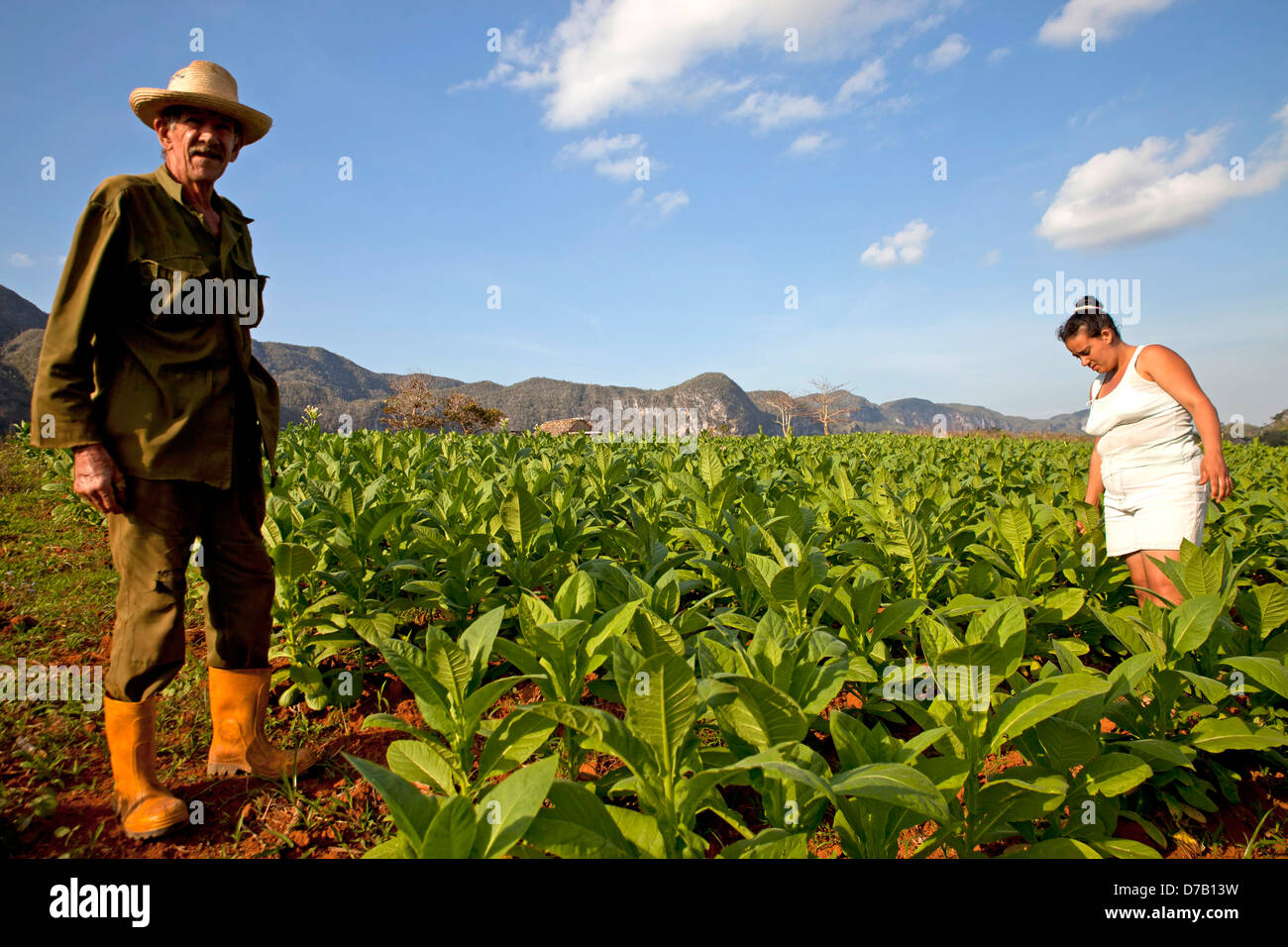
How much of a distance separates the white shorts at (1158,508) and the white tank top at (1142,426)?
0.22 ft

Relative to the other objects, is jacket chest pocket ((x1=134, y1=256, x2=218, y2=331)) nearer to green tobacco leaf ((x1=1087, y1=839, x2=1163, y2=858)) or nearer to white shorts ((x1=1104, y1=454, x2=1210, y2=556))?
green tobacco leaf ((x1=1087, y1=839, x2=1163, y2=858))

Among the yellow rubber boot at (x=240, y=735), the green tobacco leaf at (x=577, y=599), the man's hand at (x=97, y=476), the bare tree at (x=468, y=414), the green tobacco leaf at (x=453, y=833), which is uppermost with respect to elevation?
the bare tree at (x=468, y=414)

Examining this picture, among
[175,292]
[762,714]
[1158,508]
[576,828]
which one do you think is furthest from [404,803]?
[1158,508]

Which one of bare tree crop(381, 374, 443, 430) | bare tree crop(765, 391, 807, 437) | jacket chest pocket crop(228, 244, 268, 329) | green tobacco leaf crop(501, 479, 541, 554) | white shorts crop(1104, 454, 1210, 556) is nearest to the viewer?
jacket chest pocket crop(228, 244, 268, 329)

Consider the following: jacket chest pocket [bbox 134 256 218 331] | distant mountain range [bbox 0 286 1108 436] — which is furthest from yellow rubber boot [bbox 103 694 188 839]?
distant mountain range [bbox 0 286 1108 436]

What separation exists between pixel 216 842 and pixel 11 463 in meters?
12.9

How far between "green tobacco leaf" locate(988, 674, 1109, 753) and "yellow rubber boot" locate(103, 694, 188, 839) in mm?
2633

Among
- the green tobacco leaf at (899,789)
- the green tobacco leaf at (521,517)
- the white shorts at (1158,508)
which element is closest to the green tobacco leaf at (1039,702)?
the green tobacco leaf at (899,789)

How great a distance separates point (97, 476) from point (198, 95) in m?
1.42

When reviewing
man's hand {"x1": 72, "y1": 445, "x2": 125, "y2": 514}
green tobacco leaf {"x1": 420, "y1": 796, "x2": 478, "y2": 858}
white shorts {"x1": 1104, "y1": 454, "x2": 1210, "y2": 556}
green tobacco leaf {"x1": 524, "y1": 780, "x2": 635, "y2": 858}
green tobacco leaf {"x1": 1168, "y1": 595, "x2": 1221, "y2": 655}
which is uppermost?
man's hand {"x1": 72, "y1": 445, "x2": 125, "y2": 514}

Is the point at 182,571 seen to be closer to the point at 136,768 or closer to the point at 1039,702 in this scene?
the point at 136,768

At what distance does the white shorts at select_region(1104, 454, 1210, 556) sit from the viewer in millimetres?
3582

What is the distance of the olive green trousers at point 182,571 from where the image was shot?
7.36ft

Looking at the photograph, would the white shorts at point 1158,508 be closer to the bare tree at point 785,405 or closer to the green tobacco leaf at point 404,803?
the green tobacco leaf at point 404,803
